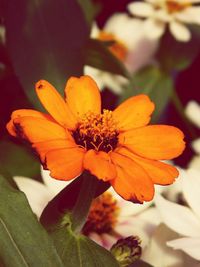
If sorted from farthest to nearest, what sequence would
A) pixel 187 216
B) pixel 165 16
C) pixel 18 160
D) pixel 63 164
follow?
pixel 165 16 < pixel 18 160 < pixel 187 216 < pixel 63 164

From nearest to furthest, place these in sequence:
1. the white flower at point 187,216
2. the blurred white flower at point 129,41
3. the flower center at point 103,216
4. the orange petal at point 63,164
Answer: the orange petal at point 63,164 < the white flower at point 187,216 < the flower center at point 103,216 < the blurred white flower at point 129,41

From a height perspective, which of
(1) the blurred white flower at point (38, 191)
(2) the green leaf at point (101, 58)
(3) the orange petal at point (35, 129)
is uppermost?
(3) the orange petal at point (35, 129)

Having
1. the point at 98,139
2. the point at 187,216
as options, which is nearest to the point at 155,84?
the point at 187,216

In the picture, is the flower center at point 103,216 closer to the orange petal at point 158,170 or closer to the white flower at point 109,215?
the white flower at point 109,215

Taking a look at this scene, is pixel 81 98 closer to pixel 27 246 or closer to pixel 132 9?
pixel 27 246

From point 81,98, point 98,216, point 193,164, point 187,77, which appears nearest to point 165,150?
point 81,98

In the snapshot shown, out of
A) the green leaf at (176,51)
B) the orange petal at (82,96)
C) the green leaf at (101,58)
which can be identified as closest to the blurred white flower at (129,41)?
the green leaf at (176,51)

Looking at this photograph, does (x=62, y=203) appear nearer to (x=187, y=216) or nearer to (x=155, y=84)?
(x=187, y=216)
